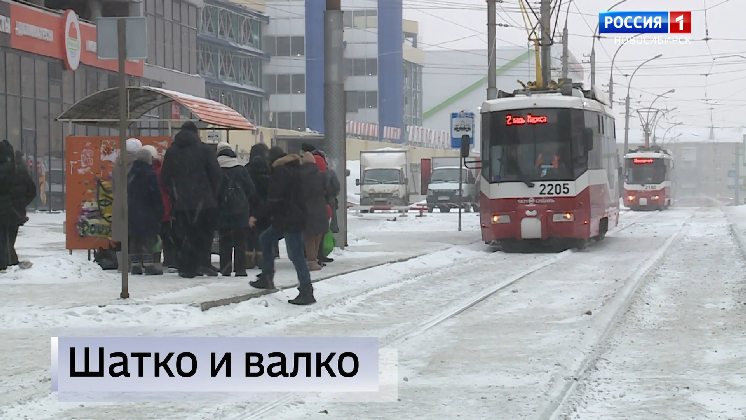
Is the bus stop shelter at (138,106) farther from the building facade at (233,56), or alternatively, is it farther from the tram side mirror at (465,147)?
the building facade at (233,56)

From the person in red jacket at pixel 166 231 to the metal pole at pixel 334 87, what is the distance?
5084 mm

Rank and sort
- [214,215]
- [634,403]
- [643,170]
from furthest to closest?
[643,170] → [214,215] → [634,403]

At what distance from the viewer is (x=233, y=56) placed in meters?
80.1

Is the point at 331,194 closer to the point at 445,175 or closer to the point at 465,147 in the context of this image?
the point at 465,147

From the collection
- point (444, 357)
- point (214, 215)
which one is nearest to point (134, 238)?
point (214, 215)

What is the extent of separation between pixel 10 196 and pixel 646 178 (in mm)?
43062

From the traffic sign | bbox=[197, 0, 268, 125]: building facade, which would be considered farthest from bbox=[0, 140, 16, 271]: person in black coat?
bbox=[197, 0, 268, 125]: building facade

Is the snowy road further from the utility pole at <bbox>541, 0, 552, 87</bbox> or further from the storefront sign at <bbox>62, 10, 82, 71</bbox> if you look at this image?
the storefront sign at <bbox>62, 10, 82, 71</bbox>

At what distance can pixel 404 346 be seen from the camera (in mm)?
10250

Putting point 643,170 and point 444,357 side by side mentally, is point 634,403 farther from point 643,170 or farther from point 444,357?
point 643,170

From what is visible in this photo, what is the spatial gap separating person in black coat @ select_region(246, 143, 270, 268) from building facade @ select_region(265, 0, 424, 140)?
69917 millimetres

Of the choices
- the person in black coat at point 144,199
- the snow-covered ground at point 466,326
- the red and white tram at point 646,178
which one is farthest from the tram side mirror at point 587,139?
the red and white tram at point 646,178

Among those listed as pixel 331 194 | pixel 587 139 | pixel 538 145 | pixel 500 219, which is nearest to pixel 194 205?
pixel 331 194

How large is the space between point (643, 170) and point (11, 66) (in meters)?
29.7
